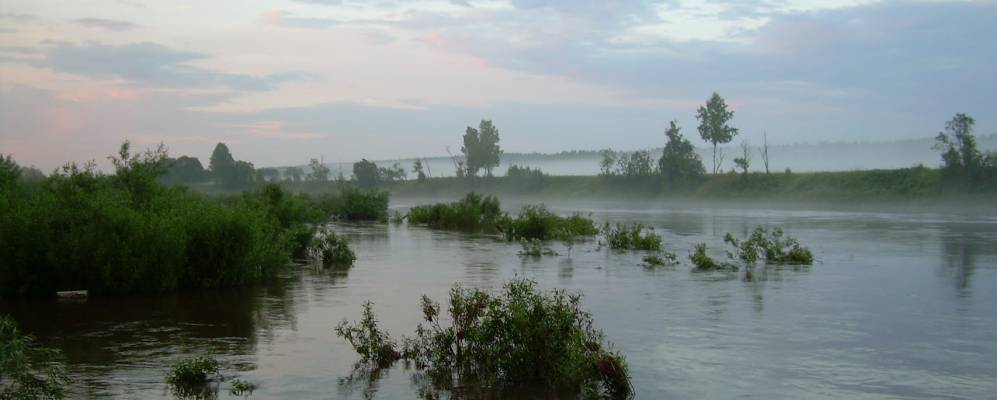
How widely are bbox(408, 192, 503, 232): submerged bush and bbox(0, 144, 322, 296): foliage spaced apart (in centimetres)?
2404

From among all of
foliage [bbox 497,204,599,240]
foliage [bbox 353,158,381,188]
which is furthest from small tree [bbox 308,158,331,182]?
foliage [bbox 497,204,599,240]

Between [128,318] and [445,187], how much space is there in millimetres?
107469

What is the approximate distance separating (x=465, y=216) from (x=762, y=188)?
49.6 metres

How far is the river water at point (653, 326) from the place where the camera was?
10.2m

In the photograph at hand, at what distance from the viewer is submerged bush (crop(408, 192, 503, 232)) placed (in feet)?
144

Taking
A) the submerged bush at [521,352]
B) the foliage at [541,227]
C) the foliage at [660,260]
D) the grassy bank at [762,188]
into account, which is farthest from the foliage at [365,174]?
the submerged bush at [521,352]

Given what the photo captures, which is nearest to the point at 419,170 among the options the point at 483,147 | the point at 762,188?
the point at 483,147

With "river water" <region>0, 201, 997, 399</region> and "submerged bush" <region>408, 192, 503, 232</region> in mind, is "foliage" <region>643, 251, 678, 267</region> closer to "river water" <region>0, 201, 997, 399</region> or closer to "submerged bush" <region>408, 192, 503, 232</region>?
"river water" <region>0, 201, 997, 399</region>

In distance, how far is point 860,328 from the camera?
14.0 meters

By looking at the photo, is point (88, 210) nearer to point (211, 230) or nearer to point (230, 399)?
point (211, 230)

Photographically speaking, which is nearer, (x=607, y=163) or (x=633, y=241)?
(x=633, y=241)

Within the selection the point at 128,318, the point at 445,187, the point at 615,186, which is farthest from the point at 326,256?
the point at 445,187

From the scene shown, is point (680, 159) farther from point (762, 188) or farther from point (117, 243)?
point (117, 243)

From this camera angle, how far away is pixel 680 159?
304 feet
